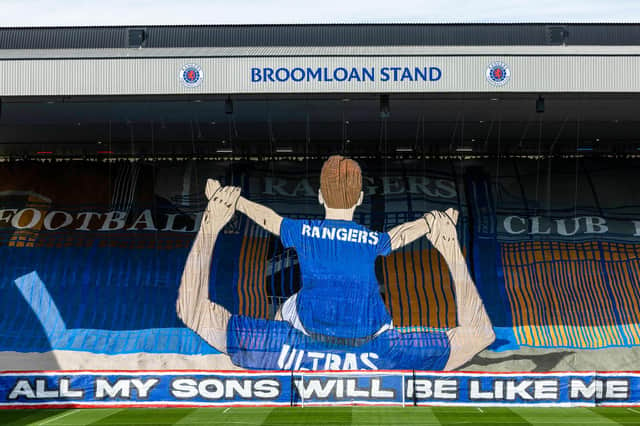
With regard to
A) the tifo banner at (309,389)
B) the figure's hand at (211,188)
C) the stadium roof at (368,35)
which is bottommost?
the tifo banner at (309,389)

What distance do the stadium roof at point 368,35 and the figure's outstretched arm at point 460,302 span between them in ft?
20.3

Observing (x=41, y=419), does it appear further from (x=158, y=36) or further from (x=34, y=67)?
(x=158, y=36)

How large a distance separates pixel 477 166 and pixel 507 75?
839 centimetres

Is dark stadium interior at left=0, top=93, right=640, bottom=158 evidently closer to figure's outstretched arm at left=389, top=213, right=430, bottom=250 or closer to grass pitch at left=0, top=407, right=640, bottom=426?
figure's outstretched arm at left=389, top=213, right=430, bottom=250

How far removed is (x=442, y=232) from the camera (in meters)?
32.8

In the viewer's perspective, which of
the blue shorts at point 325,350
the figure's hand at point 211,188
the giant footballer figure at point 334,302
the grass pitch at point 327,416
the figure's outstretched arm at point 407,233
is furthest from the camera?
the figure's hand at point 211,188

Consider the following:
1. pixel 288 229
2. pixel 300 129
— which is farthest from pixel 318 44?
pixel 288 229

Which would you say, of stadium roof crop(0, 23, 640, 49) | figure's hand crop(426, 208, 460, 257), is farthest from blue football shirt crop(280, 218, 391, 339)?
A: stadium roof crop(0, 23, 640, 49)

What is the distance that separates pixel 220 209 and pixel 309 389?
393 inches

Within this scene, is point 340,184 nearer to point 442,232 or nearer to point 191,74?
point 442,232

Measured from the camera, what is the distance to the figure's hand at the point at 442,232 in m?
32.6

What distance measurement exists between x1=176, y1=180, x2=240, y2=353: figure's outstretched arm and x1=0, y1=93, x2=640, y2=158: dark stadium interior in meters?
2.47

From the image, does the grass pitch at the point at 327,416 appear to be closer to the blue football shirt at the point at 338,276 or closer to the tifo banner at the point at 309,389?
the tifo banner at the point at 309,389

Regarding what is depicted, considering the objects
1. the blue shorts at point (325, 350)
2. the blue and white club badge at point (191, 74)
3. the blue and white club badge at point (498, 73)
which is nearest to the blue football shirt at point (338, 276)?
the blue shorts at point (325, 350)
